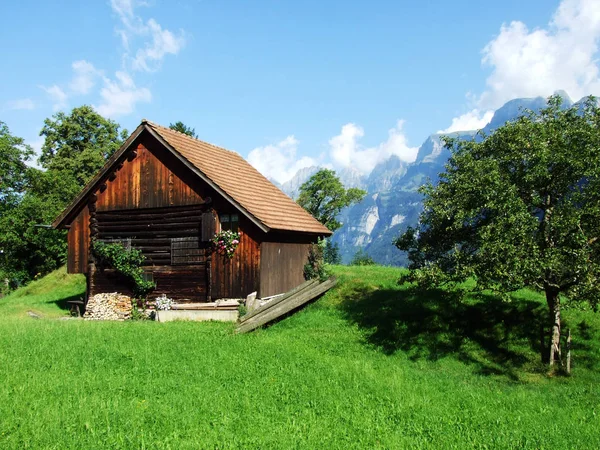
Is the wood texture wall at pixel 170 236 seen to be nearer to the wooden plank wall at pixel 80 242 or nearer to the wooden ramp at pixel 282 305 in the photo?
the wooden plank wall at pixel 80 242

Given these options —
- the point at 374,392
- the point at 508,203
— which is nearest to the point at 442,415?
the point at 374,392

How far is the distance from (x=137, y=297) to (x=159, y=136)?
24.5 feet

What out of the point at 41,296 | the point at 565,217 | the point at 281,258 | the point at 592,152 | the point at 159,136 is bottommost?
the point at 41,296

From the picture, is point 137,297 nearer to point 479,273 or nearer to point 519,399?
point 479,273

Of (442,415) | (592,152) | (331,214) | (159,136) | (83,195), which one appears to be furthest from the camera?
(331,214)

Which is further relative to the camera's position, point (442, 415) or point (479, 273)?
point (479, 273)

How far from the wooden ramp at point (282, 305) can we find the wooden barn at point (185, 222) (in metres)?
1.11

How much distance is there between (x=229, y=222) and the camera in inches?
786

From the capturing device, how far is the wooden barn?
64.2 ft

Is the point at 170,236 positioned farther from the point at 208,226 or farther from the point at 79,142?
the point at 79,142

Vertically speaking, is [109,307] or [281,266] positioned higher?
[281,266]

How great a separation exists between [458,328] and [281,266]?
8067 mm

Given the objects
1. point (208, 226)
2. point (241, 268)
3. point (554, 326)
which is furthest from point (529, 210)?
point (208, 226)

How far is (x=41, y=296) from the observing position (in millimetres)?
30672
